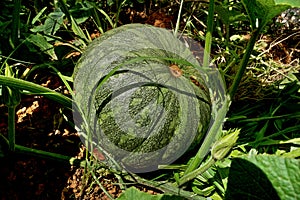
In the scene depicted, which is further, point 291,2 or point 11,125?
point 11,125

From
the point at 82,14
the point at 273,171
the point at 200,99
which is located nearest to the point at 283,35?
the point at 200,99

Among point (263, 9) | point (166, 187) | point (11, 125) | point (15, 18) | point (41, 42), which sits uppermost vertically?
point (263, 9)

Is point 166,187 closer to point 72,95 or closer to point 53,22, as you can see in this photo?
point 72,95

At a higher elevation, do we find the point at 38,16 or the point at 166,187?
the point at 38,16

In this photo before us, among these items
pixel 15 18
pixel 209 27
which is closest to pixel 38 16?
pixel 15 18

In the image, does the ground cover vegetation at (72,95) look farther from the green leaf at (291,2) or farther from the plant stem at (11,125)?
the green leaf at (291,2)

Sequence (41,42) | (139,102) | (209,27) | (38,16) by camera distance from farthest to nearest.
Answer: (38,16)
(41,42)
(139,102)
(209,27)
